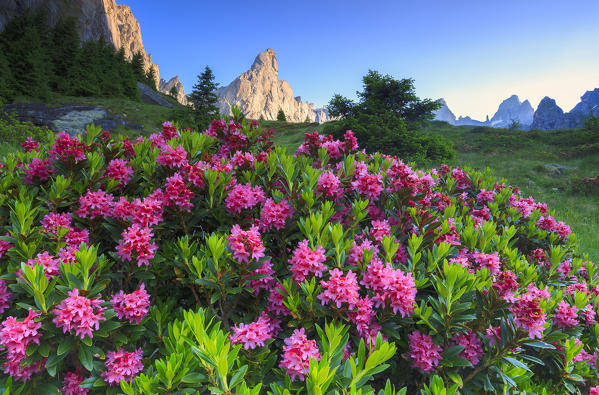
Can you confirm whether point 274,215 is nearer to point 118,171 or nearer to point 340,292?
point 340,292

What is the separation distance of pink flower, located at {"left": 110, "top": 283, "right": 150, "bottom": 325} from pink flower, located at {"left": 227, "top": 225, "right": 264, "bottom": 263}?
65cm

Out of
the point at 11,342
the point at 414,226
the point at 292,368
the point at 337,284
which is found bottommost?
the point at 292,368

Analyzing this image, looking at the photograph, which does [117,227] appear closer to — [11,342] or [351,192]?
[11,342]

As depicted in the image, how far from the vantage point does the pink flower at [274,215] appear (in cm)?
238

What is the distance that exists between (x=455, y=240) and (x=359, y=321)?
139 cm

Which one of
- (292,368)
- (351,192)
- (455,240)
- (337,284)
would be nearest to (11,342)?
(292,368)

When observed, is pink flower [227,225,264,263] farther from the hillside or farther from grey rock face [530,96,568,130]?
grey rock face [530,96,568,130]

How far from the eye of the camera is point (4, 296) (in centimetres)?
189

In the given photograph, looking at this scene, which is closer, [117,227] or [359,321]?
[359,321]

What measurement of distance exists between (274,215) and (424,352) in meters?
1.43

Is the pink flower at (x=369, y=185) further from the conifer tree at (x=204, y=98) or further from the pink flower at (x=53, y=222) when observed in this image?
the conifer tree at (x=204, y=98)

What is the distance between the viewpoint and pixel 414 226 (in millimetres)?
2680

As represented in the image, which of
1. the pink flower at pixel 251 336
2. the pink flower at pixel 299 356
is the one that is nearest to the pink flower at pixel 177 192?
the pink flower at pixel 251 336

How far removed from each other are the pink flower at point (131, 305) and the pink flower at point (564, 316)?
3212 mm
